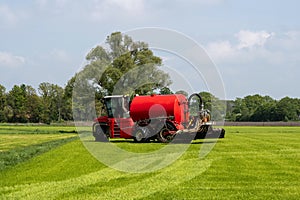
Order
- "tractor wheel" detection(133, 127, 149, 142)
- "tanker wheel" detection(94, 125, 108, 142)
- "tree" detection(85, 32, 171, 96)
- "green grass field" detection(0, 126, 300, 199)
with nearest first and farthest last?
"green grass field" detection(0, 126, 300, 199)
"tractor wheel" detection(133, 127, 149, 142)
"tanker wheel" detection(94, 125, 108, 142)
"tree" detection(85, 32, 171, 96)

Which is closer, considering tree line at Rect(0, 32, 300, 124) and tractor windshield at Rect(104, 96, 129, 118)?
tractor windshield at Rect(104, 96, 129, 118)

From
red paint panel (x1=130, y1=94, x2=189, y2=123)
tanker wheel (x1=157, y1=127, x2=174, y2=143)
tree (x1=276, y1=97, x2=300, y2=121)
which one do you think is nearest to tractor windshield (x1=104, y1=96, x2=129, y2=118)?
red paint panel (x1=130, y1=94, x2=189, y2=123)

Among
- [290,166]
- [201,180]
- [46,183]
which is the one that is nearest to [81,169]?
[46,183]

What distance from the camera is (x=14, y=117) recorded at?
468ft

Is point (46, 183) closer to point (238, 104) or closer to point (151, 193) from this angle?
point (151, 193)

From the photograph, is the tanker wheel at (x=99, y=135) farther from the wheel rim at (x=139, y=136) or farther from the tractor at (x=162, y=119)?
the wheel rim at (x=139, y=136)

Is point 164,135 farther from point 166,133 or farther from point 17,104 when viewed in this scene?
point 17,104

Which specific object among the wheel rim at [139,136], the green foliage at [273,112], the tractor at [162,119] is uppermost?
the green foliage at [273,112]

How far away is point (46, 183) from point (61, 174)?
6.31 ft

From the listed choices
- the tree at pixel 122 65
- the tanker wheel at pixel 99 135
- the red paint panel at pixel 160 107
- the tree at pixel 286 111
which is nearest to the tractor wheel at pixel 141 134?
the red paint panel at pixel 160 107

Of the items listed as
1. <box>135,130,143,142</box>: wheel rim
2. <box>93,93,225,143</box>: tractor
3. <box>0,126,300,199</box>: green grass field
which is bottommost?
<box>0,126,300,199</box>: green grass field

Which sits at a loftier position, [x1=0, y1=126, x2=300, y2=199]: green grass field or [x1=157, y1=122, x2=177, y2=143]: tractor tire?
[x1=157, y1=122, x2=177, y2=143]: tractor tire

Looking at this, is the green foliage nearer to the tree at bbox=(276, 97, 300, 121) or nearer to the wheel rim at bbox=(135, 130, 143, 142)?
the tree at bbox=(276, 97, 300, 121)

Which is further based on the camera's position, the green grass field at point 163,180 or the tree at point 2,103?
the tree at point 2,103
